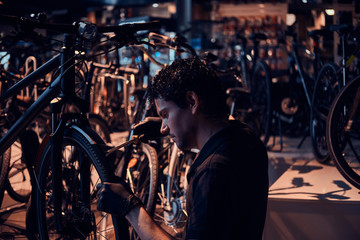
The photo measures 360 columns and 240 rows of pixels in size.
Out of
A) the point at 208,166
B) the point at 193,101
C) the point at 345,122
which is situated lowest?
the point at 345,122

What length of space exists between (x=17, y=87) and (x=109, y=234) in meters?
0.89

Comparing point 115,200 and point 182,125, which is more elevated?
point 182,125

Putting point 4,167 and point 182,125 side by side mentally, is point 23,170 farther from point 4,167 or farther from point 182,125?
point 182,125

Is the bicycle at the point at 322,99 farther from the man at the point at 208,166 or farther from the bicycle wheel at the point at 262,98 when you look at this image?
the man at the point at 208,166

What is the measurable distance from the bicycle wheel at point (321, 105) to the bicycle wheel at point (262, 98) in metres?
0.47

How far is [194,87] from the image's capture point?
1206 millimetres

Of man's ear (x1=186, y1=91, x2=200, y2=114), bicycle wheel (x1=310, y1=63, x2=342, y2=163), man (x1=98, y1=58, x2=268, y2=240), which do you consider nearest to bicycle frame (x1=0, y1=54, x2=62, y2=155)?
man (x1=98, y1=58, x2=268, y2=240)

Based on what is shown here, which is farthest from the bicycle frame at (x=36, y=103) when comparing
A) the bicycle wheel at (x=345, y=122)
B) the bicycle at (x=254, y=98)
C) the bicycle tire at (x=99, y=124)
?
the bicycle wheel at (x=345, y=122)

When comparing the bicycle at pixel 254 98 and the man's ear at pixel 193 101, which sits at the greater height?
the man's ear at pixel 193 101

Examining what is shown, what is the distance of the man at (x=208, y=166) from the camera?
102 cm

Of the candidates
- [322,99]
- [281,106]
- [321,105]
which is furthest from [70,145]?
[281,106]

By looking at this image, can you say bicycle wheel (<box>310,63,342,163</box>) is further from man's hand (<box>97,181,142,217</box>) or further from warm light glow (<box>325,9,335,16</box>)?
man's hand (<box>97,181,142,217</box>)

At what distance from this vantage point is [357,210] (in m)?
2.21

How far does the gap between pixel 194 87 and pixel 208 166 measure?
274 millimetres
